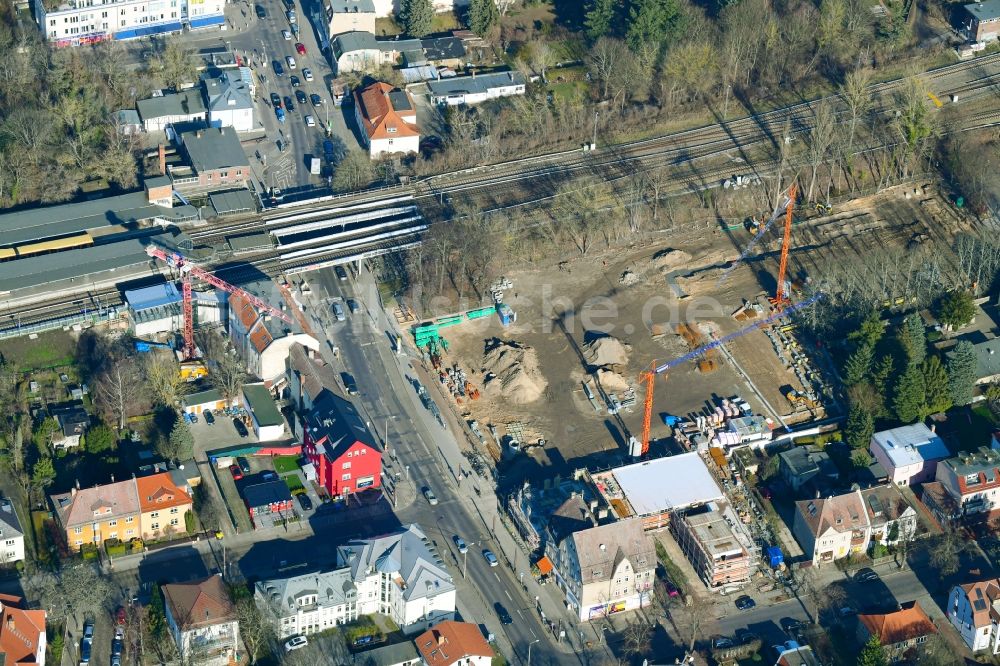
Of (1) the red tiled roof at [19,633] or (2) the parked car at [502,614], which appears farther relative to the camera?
(2) the parked car at [502,614]

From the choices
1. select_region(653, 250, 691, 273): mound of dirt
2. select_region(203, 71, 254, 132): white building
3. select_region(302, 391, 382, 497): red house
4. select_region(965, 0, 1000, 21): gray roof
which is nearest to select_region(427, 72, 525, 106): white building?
select_region(203, 71, 254, 132): white building

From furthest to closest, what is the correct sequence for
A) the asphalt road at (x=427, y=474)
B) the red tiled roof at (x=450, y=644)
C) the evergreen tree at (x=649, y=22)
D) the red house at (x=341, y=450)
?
the evergreen tree at (x=649, y=22)
the red house at (x=341, y=450)
the asphalt road at (x=427, y=474)
the red tiled roof at (x=450, y=644)

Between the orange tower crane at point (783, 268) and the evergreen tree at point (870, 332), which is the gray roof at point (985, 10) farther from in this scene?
the evergreen tree at point (870, 332)

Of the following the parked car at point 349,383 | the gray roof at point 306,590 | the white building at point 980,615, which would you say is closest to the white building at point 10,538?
the gray roof at point 306,590

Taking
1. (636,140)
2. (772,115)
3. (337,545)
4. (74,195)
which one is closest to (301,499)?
(337,545)

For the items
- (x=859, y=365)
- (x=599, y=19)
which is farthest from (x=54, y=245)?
(x=859, y=365)

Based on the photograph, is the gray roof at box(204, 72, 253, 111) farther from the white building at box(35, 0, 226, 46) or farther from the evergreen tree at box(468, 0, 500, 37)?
the evergreen tree at box(468, 0, 500, 37)
